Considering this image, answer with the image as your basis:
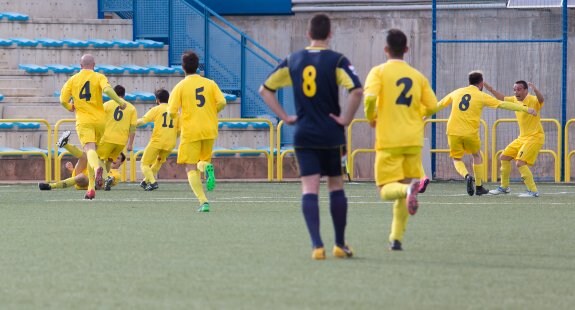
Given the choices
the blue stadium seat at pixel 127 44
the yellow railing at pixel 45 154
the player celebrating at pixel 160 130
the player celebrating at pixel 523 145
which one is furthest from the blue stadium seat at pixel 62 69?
the player celebrating at pixel 523 145

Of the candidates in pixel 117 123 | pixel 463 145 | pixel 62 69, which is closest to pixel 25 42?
pixel 62 69

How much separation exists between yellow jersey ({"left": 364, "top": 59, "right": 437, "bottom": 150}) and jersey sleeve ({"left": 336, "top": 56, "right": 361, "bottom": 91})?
621 mm

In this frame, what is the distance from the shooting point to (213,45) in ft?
92.8

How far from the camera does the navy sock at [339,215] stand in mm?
10438

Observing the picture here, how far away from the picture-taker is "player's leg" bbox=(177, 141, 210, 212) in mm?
15898

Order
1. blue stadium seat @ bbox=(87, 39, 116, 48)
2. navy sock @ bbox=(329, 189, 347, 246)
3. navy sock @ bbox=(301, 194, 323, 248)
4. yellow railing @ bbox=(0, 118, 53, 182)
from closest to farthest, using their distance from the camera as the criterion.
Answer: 1. navy sock @ bbox=(301, 194, 323, 248)
2. navy sock @ bbox=(329, 189, 347, 246)
3. yellow railing @ bbox=(0, 118, 53, 182)
4. blue stadium seat @ bbox=(87, 39, 116, 48)

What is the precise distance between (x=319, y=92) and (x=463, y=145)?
10.4 meters

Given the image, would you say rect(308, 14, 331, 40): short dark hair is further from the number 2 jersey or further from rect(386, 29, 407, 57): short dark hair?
rect(386, 29, 407, 57): short dark hair

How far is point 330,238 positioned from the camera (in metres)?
12.2

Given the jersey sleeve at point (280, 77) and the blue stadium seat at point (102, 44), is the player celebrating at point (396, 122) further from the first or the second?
the blue stadium seat at point (102, 44)

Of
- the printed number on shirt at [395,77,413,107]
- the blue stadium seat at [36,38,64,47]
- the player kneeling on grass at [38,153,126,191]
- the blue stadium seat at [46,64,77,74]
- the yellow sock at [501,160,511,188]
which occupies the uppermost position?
the blue stadium seat at [36,38,64,47]

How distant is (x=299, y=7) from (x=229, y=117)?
332 centimetres

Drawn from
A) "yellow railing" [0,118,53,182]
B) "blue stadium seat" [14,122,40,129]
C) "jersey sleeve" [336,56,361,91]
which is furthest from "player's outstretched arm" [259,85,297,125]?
"blue stadium seat" [14,122,40,129]

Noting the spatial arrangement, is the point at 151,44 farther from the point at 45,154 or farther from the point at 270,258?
the point at 270,258
